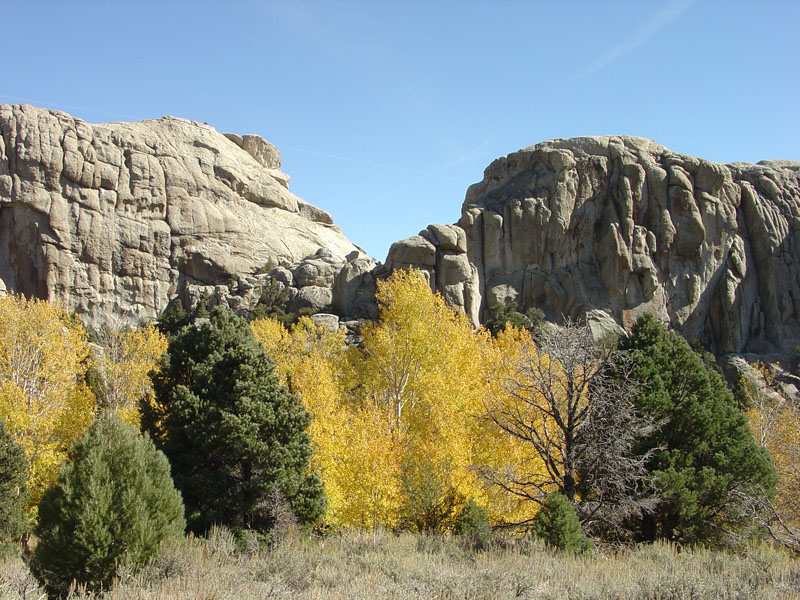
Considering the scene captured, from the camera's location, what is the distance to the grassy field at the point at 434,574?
29.9 feet

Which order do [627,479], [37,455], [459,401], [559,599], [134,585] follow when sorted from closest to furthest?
1. [559,599]
2. [134,585]
3. [627,479]
4. [37,455]
5. [459,401]

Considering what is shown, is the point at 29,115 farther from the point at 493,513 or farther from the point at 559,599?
the point at 559,599

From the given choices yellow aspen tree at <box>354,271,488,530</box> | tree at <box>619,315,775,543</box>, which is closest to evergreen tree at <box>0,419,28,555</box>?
yellow aspen tree at <box>354,271,488,530</box>

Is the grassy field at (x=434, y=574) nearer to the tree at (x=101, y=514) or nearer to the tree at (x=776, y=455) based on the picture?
the tree at (x=101, y=514)

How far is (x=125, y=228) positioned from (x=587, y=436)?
69.0 m

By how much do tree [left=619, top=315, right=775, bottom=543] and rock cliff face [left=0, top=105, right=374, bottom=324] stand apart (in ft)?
142

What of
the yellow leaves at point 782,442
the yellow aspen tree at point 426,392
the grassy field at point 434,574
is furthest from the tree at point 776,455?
the yellow aspen tree at point 426,392

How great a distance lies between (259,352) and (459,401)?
30.1 feet

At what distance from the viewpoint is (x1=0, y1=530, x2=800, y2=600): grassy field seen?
358 inches

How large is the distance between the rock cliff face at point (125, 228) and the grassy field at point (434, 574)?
47919mm

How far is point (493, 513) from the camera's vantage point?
17922 millimetres

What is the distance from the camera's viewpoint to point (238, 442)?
16484mm

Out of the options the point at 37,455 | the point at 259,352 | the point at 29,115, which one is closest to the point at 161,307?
the point at 29,115

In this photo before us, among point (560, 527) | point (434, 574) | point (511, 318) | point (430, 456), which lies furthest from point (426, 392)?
point (511, 318)
